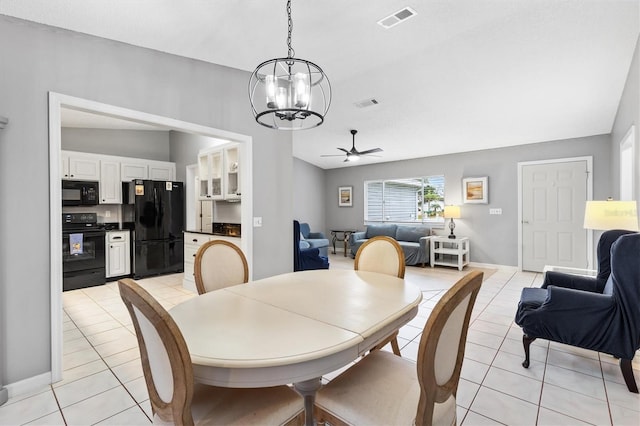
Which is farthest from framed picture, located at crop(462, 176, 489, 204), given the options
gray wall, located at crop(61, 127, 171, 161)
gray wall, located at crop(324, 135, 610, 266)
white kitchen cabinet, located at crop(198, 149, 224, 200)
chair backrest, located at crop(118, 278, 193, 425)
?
chair backrest, located at crop(118, 278, 193, 425)

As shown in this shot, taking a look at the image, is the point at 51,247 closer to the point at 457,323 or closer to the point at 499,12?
the point at 457,323

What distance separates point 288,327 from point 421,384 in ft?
1.78

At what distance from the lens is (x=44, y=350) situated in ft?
7.05

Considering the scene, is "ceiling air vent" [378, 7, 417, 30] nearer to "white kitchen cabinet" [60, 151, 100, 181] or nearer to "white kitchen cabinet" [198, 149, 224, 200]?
"white kitchen cabinet" [198, 149, 224, 200]

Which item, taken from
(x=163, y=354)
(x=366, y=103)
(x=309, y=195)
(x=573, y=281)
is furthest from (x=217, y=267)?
(x=309, y=195)

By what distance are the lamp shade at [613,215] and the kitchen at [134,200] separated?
389cm

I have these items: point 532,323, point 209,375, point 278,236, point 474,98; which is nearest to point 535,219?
point 474,98

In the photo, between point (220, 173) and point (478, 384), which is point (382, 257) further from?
point (220, 173)

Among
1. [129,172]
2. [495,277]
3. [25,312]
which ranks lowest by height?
[495,277]

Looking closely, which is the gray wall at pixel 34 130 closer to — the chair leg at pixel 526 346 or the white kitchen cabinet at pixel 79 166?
the white kitchen cabinet at pixel 79 166

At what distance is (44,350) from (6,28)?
216 centimetres

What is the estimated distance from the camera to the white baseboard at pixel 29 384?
2012mm

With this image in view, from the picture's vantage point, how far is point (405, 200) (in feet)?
24.4

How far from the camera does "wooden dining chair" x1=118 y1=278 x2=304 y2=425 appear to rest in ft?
3.17
